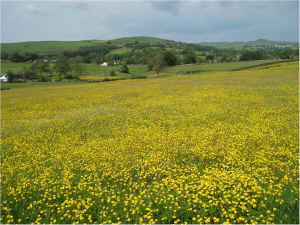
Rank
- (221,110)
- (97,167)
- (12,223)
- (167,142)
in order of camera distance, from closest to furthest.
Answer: (12,223) < (97,167) < (167,142) < (221,110)

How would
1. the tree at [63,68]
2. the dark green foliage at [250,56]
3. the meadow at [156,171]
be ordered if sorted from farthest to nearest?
the dark green foliage at [250,56]
the tree at [63,68]
the meadow at [156,171]

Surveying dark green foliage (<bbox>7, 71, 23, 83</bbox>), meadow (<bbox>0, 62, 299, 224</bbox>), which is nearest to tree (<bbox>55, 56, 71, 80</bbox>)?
dark green foliage (<bbox>7, 71, 23, 83</bbox>)

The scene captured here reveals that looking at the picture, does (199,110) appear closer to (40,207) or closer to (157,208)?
(157,208)

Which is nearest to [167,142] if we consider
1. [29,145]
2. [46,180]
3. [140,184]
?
[140,184]

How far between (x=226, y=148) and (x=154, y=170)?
368 cm

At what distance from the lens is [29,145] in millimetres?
11508

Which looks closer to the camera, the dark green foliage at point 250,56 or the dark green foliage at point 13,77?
the dark green foliage at point 13,77

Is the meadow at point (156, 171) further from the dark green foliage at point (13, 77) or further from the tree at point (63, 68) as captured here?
the tree at point (63, 68)

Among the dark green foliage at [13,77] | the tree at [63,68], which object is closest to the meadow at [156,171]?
the dark green foliage at [13,77]

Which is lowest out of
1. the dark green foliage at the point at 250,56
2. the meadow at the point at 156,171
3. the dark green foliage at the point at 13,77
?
the meadow at the point at 156,171

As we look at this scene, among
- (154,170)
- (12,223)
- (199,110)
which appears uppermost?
(199,110)

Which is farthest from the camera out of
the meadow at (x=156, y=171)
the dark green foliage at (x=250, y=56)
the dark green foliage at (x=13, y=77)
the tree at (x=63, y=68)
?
the dark green foliage at (x=250, y=56)

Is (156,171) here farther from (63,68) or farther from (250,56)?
(250,56)

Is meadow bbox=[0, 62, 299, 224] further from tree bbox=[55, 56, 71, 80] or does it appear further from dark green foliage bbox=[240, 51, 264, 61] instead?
dark green foliage bbox=[240, 51, 264, 61]
